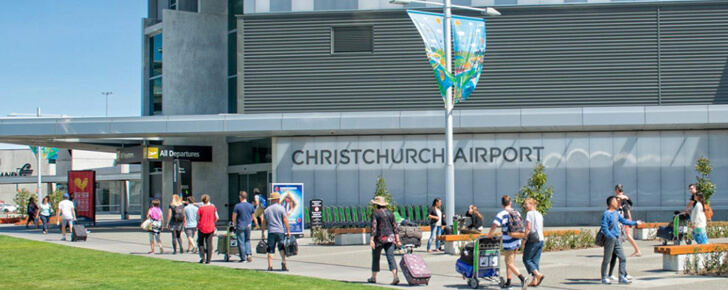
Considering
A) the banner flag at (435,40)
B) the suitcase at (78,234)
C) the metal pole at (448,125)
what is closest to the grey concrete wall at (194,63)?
the suitcase at (78,234)

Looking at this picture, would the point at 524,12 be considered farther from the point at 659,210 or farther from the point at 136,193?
the point at 136,193

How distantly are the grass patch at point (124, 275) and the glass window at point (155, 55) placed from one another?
21.3 metres

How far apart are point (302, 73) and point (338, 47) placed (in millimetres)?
1790

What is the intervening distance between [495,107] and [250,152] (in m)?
11.7

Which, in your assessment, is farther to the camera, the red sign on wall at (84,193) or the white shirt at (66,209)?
the red sign on wall at (84,193)

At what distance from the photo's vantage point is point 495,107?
33.8 m

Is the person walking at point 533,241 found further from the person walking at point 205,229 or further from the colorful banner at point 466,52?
the person walking at point 205,229

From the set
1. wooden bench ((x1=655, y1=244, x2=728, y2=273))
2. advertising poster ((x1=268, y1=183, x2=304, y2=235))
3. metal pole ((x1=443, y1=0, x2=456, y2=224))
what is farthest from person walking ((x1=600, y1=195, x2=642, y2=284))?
advertising poster ((x1=268, y1=183, x2=304, y2=235))

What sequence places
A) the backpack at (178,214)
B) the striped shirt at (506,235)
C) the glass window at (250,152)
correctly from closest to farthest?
the striped shirt at (506,235), the backpack at (178,214), the glass window at (250,152)

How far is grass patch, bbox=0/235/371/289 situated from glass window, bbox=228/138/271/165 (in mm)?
16343

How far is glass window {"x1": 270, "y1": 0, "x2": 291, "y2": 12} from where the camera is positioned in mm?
34719

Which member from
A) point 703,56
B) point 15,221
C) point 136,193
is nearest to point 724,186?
point 703,56

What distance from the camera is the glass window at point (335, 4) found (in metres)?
34.4

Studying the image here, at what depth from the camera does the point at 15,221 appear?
45219 mm
